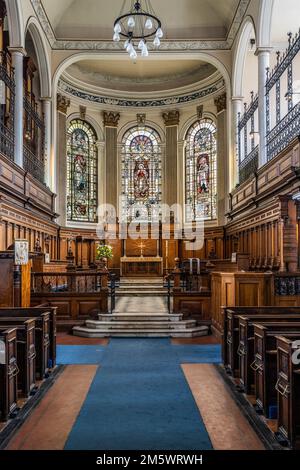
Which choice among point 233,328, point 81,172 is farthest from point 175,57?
point 233,328

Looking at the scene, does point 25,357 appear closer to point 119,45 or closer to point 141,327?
point 141,327

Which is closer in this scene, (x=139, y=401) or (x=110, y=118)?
(x=139, y=401)

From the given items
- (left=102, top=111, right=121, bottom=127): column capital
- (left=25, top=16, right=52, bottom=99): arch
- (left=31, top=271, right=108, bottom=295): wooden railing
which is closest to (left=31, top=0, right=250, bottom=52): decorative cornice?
(left=25, top=16, right=52, bottom=99): arch

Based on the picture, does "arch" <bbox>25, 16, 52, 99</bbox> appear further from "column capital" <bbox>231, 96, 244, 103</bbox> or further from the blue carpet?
the blue carpet

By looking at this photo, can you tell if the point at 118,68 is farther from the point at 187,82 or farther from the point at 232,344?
the point at 232,344

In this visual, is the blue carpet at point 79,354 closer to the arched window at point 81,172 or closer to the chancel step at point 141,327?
the chancel step at point 141,327

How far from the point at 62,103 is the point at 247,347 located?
16484 millimetres

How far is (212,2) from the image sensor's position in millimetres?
17266

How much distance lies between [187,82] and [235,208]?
25.8ft

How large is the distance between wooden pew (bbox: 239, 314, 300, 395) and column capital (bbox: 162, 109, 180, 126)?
17.0 m

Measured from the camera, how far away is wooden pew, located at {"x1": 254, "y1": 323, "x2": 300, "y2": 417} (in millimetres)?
5023

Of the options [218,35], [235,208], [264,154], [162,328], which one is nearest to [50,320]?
[162,328]

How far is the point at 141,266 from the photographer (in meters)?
19.8
